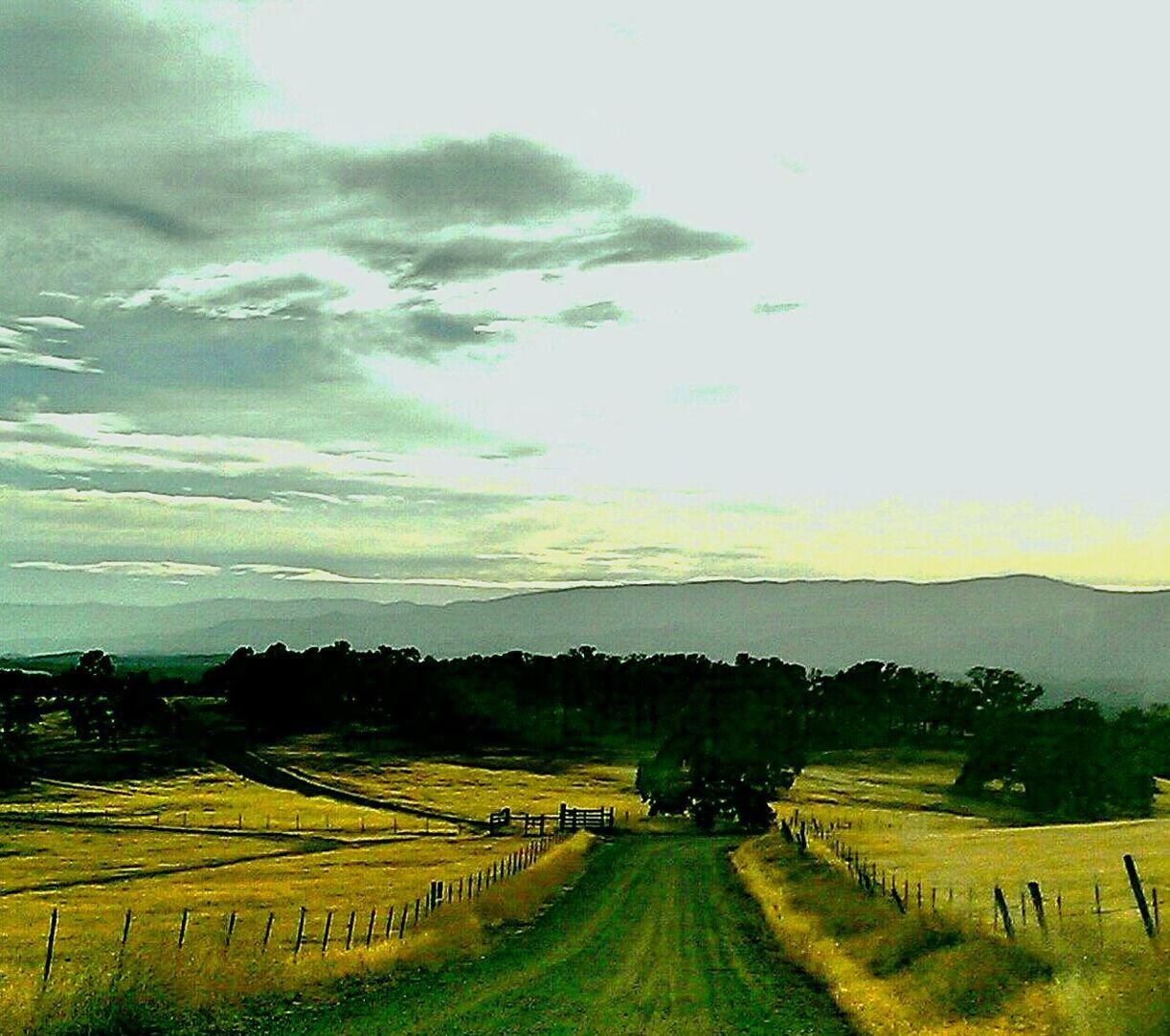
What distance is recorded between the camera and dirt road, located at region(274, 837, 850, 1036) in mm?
23234

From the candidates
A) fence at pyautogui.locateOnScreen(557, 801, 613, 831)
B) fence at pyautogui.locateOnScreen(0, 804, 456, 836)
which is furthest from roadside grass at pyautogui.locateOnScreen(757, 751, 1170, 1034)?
fence at pyautogui.locateOnScreen(0, 804, 456, 836)

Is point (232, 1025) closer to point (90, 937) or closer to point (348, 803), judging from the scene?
point (90, 937)

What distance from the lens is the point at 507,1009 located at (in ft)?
81.8

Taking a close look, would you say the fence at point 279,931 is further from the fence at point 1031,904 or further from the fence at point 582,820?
the fence at point 582,820

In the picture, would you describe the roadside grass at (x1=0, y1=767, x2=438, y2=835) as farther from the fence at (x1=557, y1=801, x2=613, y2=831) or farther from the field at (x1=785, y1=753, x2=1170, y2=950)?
the field at (x1=785, y1=753, x2=1170, y2=950)

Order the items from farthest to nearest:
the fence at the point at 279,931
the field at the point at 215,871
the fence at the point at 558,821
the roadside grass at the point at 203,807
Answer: the fence at the point at 558,821, the roadside grass at the point at 203,807, the fence at the point at 279,931, the field at the point at 215,871

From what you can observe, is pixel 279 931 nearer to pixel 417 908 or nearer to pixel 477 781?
pixel 417 908

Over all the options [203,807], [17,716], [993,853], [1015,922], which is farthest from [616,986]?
[17,716]

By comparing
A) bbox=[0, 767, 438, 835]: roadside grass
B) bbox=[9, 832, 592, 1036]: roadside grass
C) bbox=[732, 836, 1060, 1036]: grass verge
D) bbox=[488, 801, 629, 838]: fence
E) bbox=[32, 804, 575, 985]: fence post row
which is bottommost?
bbox=[0, 767, 438, 835]: roadside grass

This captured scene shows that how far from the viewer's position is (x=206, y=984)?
24.6 metres

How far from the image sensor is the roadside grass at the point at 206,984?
71.2ft

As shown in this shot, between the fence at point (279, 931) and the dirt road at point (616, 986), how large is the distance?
3205 mm

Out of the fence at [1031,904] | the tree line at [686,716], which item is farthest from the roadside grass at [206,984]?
the tree line at [686,716]

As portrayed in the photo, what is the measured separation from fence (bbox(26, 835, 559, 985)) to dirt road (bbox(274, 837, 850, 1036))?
3205 millimetres
